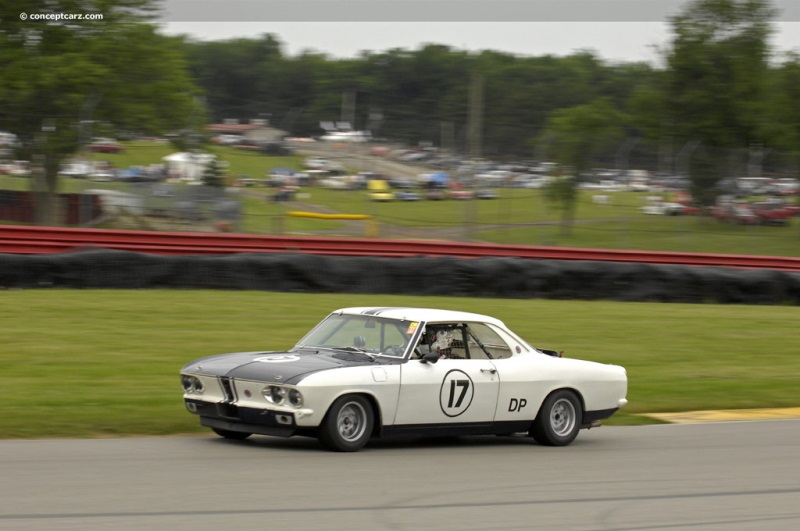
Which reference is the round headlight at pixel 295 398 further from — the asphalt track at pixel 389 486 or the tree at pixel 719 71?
the tree at pixel 719 71

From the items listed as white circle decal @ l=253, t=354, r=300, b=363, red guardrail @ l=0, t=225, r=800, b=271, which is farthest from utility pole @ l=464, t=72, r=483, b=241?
white circle decal @ l=253, t=354, r=300, b=363

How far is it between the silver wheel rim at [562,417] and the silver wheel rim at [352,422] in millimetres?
2020

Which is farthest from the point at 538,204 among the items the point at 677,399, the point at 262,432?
the point at 262,432

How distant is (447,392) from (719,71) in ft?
132

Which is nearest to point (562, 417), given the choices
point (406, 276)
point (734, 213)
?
point (406, 276)

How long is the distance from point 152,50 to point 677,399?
21.9 metres

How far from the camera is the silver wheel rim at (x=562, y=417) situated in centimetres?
941

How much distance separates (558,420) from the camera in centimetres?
947

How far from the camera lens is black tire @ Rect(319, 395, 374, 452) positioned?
7871mm

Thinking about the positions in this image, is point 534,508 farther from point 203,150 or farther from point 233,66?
point 233,66

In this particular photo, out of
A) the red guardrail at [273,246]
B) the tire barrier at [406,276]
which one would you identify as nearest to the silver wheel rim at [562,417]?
the tire barrier at [406,276]

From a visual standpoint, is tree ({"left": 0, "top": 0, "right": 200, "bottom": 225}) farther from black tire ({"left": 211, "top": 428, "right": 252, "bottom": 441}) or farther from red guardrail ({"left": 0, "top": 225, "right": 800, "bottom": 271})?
black tire ({"left": 211, "top": 428, "right": 252, "bottom": 441})

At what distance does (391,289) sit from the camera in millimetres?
19406

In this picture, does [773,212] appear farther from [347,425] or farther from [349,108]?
[347,425]
